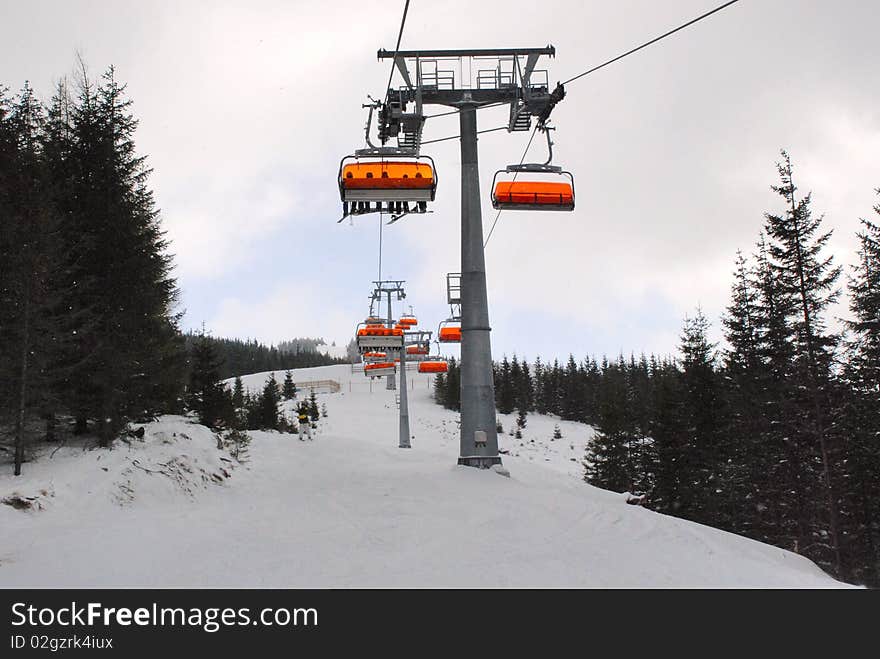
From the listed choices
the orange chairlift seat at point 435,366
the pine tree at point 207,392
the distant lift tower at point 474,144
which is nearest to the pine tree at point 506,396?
the orange chairlift seat at point 435,366

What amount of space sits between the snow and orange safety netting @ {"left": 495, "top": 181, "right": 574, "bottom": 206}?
6.31m

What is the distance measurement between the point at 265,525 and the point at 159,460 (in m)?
3.94

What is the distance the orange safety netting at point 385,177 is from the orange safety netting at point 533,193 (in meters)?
1.75

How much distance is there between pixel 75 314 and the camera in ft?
33.3

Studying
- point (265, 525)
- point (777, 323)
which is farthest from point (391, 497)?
point (777, 323)

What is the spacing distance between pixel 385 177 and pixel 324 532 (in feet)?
24.9

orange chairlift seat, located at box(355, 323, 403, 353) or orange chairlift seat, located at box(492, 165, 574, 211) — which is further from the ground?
orange chairlift seat, located at box(492, 165, 574, 211)

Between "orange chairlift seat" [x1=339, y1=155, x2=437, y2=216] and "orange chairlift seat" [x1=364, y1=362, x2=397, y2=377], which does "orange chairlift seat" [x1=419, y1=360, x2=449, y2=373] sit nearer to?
"orange chairlift seat" [x1=364, y1=362, x2=397, y2=377]

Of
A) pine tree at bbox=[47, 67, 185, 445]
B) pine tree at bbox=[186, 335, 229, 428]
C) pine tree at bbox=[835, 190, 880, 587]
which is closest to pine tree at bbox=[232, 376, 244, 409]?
pine tree at bbox=[186, 335, 229, 428]

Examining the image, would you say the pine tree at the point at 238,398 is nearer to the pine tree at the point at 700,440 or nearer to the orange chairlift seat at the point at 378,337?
the orange chairlift seat at the point at 378,337

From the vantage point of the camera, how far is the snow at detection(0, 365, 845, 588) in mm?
6098

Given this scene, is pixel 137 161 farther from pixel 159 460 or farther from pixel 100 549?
pixel 100 549

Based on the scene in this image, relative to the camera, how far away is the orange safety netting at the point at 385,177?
40.3 feet
